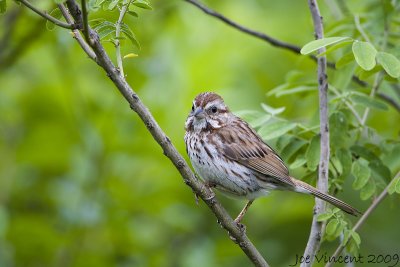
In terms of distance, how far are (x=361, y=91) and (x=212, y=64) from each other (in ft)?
6.87

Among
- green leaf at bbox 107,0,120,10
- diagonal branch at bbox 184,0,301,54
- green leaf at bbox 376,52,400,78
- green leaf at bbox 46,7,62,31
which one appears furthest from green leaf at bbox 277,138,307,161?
green leaf at bbox 46,7,62,31

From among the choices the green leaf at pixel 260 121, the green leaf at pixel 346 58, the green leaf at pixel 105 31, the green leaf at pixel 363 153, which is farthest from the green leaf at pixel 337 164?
the green leaf at pixel 105 31

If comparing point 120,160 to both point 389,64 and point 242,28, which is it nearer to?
point 242,28

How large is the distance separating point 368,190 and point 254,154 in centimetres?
99

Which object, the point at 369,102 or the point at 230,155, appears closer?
the point at 369,102

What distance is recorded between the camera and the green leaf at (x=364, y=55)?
389 cm

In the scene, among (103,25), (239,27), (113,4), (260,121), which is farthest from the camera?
(239,27)

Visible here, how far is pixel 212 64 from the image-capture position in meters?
6.79

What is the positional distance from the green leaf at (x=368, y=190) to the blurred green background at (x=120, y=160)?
1.45 m

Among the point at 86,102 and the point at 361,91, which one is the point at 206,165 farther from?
the point at 86,102

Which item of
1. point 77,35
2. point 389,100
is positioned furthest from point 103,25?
point 389,100

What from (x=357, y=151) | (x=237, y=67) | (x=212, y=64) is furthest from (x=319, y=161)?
(x=237, y=67)

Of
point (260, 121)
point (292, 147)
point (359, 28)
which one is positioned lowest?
point (292, 147)

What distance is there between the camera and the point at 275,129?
4688 millimetres
